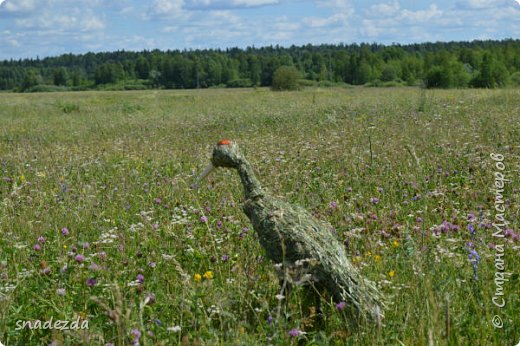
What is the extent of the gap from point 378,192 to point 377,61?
277 feet

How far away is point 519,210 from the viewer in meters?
4.31

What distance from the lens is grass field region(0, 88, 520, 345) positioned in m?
2.85

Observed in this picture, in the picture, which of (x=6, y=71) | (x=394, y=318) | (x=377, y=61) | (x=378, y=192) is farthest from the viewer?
(x=6, y=71)

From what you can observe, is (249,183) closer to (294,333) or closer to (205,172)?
(205,172)

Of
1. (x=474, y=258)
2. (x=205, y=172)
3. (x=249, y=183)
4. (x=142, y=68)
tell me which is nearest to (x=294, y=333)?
(x=249, y=183)

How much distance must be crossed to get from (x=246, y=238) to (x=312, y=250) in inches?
50.4

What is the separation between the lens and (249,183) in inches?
127

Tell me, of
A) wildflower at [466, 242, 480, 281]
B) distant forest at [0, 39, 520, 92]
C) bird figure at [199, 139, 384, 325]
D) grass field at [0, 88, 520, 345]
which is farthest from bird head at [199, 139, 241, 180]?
distant forest at [0, 39, 520, 92]

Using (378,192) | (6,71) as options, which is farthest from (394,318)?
(6,71)

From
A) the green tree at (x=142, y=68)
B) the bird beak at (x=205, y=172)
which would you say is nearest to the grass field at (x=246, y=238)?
the bird beak at (x=205, y=172)

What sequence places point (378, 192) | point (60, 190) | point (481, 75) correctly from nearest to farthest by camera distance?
point (378, 192) → point (60, 190) → point (481, 75)

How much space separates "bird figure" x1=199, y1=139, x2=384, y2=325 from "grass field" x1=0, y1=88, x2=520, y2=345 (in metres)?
0.11

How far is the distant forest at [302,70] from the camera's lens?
53.7 meters

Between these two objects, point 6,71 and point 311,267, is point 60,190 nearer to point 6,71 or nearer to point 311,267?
point 311,267
